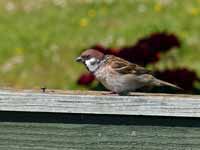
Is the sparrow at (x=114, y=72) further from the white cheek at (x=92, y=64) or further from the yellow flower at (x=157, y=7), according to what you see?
the yellow flower at (x=157, y=7)

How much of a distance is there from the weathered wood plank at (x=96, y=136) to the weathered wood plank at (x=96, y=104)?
0.09 meters

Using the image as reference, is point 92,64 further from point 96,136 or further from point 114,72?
point 96,136

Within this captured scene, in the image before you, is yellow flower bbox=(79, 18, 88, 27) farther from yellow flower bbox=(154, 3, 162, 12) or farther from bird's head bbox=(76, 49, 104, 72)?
bird's head bbox=(76, 49, 104, 72)

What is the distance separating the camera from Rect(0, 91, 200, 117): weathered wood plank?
325 cm

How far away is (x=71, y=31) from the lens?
41.3 ft

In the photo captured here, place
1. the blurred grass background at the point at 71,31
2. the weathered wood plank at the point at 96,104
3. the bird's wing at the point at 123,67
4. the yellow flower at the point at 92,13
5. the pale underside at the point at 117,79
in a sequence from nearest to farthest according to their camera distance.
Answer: the weathered wood plank at the point at 96,104, the pale underside at the point at 117,79, the bird's wing at the point at 123,67, the blurred grass background at the point at 71,31, the yellow flower at the point at 92,13

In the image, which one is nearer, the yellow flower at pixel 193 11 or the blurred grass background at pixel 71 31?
the blurred grass background at pixel 71 31

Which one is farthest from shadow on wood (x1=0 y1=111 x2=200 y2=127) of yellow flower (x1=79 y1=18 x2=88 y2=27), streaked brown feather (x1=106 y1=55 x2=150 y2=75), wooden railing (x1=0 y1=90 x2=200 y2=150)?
yellow flower (x1=79 y1=18 x2=88 y2=27)

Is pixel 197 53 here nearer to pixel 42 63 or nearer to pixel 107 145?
pixel 42 63

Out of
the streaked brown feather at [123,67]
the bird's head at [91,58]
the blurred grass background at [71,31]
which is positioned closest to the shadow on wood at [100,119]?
the bird's head at [91,58]

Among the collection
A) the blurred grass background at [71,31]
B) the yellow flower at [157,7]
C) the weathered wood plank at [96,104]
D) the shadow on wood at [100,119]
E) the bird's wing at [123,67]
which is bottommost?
the shadow on wood at [100,119]

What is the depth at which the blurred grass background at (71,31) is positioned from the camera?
1077 cm

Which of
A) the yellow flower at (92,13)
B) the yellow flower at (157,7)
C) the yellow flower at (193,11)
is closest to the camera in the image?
the yellow flower at (193,11)

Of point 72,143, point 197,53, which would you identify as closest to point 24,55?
point 197,53
